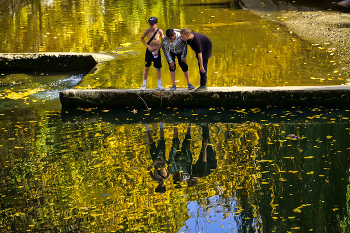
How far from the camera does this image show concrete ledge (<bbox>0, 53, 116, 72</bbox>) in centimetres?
1151

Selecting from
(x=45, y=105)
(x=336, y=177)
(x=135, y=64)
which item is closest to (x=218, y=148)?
(x=336, y=177)

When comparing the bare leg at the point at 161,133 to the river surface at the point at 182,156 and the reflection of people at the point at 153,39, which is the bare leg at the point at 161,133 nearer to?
the river surface at the point at 182,156

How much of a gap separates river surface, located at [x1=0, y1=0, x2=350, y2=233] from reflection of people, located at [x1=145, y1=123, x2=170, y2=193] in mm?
40

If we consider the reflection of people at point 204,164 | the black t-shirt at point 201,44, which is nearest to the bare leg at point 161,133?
the reflection of people at point 204,164

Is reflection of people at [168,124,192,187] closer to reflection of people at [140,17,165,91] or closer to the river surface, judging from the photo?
the river surface

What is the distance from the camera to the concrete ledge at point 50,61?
37.8ft

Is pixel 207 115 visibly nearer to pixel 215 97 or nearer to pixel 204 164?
pixel 215 97

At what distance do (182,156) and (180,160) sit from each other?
0.44ft

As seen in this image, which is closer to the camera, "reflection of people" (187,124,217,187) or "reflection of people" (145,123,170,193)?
"reflection of people" (145,123,170,193)

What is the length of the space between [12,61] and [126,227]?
7973mm

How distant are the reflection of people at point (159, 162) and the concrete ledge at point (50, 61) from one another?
177 inches

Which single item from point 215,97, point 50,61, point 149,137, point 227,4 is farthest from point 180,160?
point 227,4

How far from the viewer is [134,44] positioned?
43.2 feet

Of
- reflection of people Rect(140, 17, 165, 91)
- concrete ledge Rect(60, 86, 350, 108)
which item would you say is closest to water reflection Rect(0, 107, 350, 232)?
concrete ledge Rect(60, 86, 350, 108)
